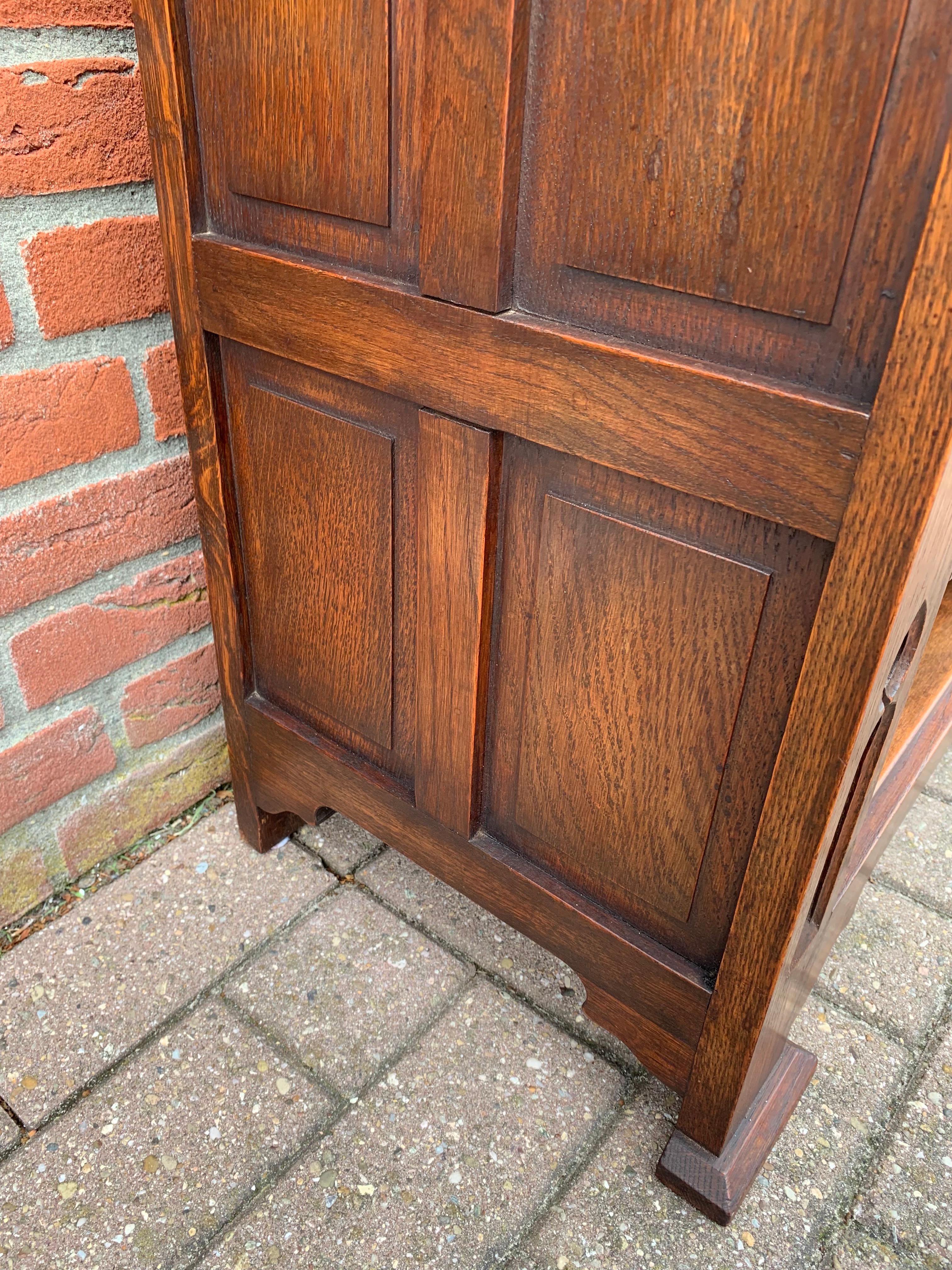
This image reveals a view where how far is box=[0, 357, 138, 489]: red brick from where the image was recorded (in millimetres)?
1233

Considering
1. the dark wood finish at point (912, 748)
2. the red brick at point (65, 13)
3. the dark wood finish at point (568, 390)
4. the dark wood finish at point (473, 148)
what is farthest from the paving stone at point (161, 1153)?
the red brick at point (65, 13)

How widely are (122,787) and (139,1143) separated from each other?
0.56 m

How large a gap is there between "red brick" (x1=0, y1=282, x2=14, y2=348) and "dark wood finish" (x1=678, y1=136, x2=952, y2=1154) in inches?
40.2

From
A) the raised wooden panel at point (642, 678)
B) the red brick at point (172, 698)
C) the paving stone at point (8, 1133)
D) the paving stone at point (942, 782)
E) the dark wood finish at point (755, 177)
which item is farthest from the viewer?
the paving stone at point (942, 782)

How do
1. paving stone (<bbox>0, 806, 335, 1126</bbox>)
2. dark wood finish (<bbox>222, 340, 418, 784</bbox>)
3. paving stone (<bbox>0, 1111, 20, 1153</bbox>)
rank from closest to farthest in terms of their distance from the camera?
1. dark wood finish (<bbox>222, 340, 418, 784</bbox>)
2. paving stone (<bbox>0, 1111, 20, 1153</bbox>)
3. paving stone (<bbox>0, 806, 335, 1126</bbox>)

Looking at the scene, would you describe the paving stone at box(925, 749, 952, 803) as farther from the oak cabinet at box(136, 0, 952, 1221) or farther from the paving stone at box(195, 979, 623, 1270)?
the paving stone at box(195, 979, 623, 1270)

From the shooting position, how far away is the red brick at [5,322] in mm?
1172

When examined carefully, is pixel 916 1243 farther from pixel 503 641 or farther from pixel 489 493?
pixel 489 493

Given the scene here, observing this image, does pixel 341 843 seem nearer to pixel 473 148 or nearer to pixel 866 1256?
pixel 866 1256

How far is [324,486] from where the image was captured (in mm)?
1178

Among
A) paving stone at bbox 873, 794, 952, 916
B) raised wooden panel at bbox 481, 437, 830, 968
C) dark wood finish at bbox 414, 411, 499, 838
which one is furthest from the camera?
paving stone at bbox 873, 794, 952, 916

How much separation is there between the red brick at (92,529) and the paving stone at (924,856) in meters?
1.35

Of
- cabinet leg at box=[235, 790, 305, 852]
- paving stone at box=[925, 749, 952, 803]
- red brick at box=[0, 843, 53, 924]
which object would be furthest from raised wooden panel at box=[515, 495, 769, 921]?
paving stone at box=[925, 749, 952, 803]

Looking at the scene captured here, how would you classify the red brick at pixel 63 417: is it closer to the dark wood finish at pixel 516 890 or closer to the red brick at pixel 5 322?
the red brick at pixel 5 322
